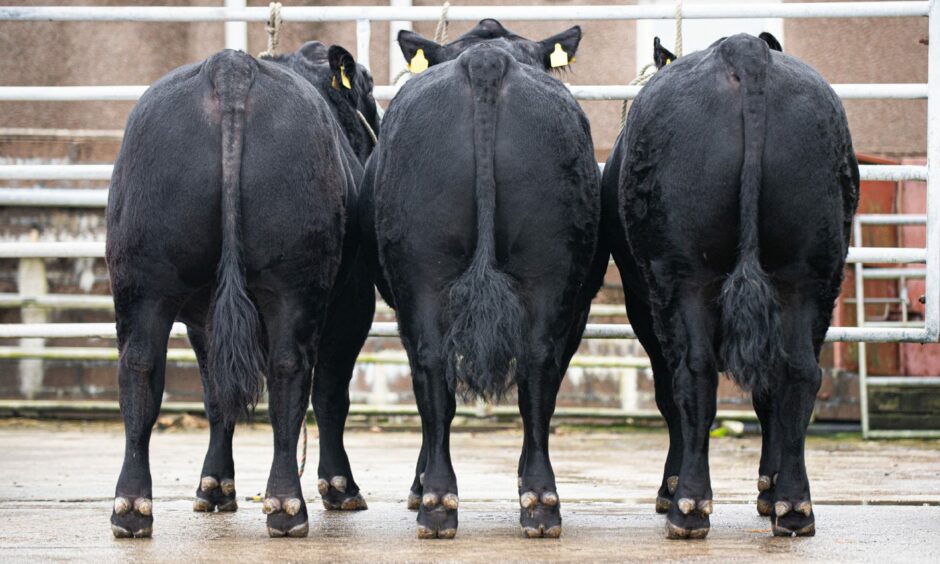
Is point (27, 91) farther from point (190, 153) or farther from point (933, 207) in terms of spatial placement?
point (933, 207)

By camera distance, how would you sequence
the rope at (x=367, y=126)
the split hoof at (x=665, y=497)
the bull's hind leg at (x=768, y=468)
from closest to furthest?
the bull's hind leg at (x=768, y=468) < the split hoof at (x=665, y=497) < the rope at (x=367, y=126)

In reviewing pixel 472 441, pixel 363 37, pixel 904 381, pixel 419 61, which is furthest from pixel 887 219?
pixel 419 61

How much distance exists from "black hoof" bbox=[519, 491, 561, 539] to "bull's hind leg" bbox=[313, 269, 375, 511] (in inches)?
53.7

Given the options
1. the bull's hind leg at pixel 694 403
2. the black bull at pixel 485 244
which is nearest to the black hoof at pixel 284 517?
the black bull at pixel 485 244

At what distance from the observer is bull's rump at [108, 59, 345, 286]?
15.8ft

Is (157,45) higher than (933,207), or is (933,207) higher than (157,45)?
(157,45)

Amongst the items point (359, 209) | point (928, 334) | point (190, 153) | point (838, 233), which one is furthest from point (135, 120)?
point (928, 334)

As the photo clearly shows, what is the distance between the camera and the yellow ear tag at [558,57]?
6160 mm

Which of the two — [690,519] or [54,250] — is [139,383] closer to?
A: [690,519]

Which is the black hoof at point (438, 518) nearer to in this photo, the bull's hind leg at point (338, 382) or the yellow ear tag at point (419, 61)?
the bull's hind leg at point (338, 382)

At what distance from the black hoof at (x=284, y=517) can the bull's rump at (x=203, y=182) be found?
0.83 meters

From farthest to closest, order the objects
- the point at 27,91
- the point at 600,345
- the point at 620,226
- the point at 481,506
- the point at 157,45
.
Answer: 1. the point at 157,45
2. the point at 600,345
3. the point at 27,91
4. the point at 481,506
5. the point at 620,226

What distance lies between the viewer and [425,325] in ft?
16.3

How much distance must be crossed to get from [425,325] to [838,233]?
151cm
